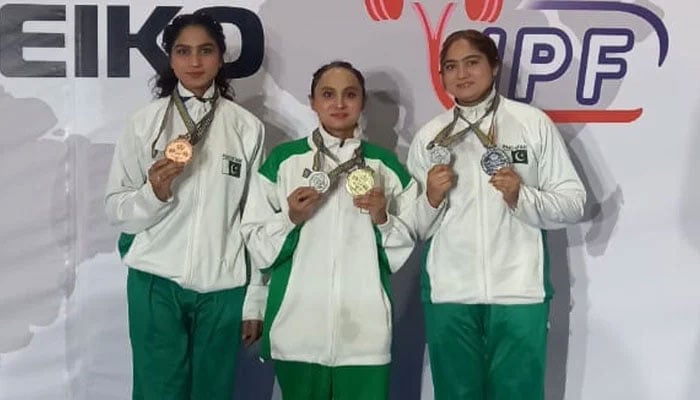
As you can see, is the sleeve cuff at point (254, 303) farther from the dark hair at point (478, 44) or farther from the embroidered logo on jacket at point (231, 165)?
the dark hair at point (478, 44)

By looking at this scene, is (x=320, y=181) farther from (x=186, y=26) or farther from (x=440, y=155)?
(x=186, y=26)

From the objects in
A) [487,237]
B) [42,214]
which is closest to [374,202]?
[487,237]

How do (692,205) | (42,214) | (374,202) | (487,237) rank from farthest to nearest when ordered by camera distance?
(692,205) < (42,214) < (487,237) < (374,202)

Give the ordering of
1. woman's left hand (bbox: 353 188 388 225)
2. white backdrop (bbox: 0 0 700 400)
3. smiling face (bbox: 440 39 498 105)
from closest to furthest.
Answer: woman's left hand (bbox: 353 188 388 225)
smiling face (bbox: 440 39 498 105)
white backdrop (bbox: 0 0 700 400)

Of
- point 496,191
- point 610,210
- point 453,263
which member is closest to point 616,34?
point 610,210

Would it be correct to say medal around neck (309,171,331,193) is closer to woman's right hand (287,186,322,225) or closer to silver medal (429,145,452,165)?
woman's right hand (287,186,322,225)

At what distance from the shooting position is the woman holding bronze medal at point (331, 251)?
2100 millimetres

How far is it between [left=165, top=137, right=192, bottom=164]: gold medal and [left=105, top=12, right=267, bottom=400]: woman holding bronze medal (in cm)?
2

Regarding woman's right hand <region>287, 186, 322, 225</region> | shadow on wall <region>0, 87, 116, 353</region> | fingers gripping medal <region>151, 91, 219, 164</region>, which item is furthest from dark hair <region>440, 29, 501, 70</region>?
shadow on wall <region>0, 87, 116, 353</region>

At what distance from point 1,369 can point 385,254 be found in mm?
1156

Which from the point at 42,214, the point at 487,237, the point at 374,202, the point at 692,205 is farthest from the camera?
the point at 692,205

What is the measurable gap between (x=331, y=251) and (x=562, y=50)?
3.04ft

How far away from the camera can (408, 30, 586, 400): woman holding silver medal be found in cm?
214

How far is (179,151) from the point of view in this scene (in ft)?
6.84
